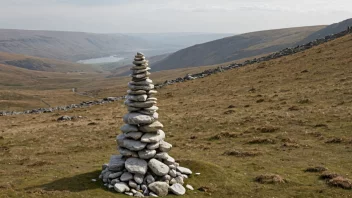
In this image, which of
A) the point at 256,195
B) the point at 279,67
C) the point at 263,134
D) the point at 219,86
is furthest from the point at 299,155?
the point at 279,67

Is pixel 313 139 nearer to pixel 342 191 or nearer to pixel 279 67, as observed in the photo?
pixel 342 191

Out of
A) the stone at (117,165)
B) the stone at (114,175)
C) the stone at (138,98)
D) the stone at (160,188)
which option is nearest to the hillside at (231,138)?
the stone at (114,175)

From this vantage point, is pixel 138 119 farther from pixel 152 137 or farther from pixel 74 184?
pixel 74 184

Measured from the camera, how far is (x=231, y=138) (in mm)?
34219

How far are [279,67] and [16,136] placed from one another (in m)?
48.0

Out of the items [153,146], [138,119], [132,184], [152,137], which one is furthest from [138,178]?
[138,119]

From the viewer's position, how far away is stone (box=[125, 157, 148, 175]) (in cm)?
2086

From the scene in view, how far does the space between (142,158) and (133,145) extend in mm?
973

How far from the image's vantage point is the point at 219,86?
64.2m

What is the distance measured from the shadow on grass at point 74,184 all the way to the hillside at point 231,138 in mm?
56

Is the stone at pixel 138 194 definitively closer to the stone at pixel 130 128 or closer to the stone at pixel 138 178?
the stone at pixel 138 178

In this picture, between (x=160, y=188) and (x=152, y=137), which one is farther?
(x=152, y=137)

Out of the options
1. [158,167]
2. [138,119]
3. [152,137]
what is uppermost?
[138,119]

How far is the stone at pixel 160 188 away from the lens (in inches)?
800
